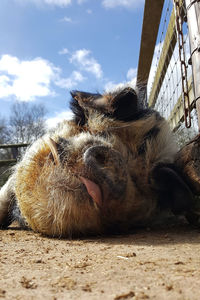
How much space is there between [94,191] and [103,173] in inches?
4.6

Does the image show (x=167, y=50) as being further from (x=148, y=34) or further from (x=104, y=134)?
(x=104, y=134)

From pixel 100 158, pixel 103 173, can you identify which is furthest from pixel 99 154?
pixel 103 173

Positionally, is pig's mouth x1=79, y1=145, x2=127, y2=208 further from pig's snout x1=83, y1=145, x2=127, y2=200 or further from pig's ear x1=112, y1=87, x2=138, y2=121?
pig's ear x1=112, y1=87, x2=138, y2=121

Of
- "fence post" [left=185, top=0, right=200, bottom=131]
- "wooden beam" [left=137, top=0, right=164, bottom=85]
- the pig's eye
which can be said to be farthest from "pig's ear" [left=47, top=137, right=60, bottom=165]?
→ "wooden beam" [left=137, top=0, right=164, bottom=85]

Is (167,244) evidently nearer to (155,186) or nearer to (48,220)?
(155,186)

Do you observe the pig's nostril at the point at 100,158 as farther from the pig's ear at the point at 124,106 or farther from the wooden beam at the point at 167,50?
the wooden beam at the point at 167,50

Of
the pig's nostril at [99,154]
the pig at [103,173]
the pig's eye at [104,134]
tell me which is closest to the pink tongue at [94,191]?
the pig at [103,173]

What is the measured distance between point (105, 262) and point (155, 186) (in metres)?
0.82

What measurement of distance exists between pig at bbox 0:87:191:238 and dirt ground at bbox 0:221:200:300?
162 millimetres

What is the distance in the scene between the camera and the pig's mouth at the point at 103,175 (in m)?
1.71

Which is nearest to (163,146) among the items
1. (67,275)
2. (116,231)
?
(116,231)

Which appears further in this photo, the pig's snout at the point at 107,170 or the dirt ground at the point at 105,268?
the pig's snout at the point at 107,170

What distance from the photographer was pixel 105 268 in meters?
1.13

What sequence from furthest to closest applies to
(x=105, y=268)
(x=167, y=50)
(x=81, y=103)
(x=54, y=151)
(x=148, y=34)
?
(x=148, y=34)
(x=167, y=50)
(x=81, y=103)
(x=54, y=151)
(x=105, y=268)
